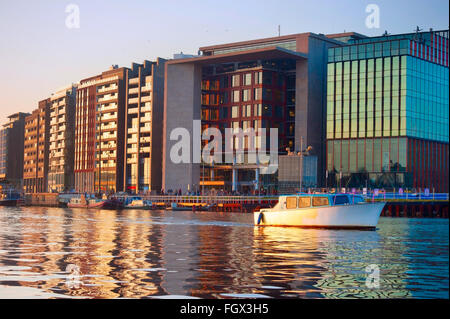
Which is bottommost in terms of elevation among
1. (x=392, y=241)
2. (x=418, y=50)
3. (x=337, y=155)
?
(x=392, y=241)

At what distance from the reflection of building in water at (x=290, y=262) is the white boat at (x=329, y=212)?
9585 millimetres

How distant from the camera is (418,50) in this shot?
5989 inches

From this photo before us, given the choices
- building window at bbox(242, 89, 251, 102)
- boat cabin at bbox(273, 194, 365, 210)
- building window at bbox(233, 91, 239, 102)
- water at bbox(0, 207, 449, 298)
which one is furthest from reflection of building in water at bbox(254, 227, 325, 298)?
building window at bbox(233, 91, 239, 102)

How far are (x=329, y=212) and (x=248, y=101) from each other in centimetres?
11978

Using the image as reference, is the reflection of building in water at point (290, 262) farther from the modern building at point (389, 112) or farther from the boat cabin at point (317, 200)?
the modern building at point (389, 112)

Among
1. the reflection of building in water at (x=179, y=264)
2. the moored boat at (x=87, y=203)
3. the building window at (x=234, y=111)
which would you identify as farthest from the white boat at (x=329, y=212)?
the building window at (x=234, y=111)

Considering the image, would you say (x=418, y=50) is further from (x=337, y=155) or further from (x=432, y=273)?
(x=432, y=273)

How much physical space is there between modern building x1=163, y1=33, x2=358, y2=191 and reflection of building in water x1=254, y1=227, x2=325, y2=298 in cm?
11995

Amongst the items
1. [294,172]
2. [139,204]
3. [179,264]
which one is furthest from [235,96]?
[179,264]

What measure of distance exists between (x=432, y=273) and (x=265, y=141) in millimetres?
148478

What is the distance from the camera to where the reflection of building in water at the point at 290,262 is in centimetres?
2336

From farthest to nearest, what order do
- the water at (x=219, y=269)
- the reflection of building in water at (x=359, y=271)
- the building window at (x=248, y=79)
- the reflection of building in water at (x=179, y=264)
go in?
the building window at (x=248, y=79), the reflection of building in water at (x=179, y=264), the water at (x=219, y=269), the reflection of building in water at (x=359, y=271)

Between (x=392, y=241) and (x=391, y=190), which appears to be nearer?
(x=392, y=241)
